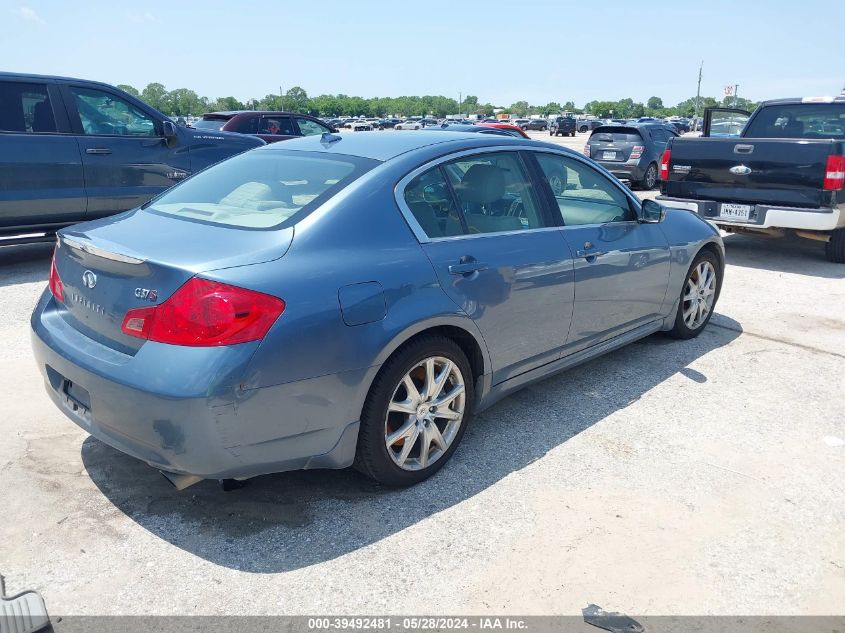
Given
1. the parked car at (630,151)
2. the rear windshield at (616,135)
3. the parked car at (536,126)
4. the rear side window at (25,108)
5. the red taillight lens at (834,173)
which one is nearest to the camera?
the rear side window at (25,108)

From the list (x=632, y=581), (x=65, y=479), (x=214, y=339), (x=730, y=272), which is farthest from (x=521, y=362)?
(x=730, y=272)

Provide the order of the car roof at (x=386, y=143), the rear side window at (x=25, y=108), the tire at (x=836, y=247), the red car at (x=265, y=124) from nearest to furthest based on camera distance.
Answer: the car roof at (x=386, y=143), the rear side window at (x=25, y=108), the tire at (x=836, y=247), the red car at (x=265, y=124)

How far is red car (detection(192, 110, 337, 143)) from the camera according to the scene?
14.5 m

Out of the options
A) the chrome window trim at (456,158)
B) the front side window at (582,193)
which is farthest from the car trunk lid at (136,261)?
the front side window at (582,193)

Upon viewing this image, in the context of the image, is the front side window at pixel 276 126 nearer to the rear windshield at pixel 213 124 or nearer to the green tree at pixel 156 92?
the rear windshield at pixel 213 124

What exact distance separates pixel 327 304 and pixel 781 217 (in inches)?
261

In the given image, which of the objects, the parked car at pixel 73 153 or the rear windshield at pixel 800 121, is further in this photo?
the rear windshield at pixel 800 121

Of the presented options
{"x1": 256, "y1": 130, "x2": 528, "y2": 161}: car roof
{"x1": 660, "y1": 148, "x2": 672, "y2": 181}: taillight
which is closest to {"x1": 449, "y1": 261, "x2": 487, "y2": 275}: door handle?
{"x1": 256, "y1": 130, "x2": 528, "y2": 161}: car roof

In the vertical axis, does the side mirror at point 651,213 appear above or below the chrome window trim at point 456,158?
below

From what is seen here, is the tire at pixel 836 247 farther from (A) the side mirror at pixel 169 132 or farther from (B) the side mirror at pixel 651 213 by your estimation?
Answer: (A) the side mirror at pixel 169 132

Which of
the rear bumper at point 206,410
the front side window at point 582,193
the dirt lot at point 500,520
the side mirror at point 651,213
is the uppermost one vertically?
the front side window at point 582,193

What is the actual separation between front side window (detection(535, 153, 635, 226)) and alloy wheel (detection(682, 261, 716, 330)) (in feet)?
3.48

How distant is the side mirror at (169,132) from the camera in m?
8.09

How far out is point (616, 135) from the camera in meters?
16.0
